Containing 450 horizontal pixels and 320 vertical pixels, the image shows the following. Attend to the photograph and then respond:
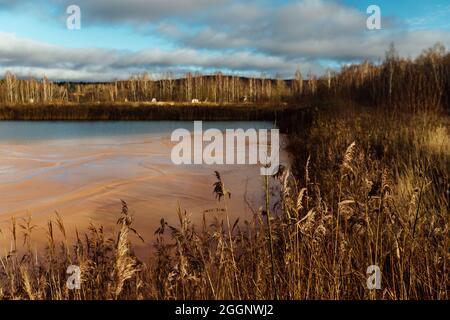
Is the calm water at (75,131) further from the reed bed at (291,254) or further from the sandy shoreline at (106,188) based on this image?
the reed bed at (291,254)

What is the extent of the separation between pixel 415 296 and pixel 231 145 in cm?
1631

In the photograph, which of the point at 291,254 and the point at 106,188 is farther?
the point at 106,188

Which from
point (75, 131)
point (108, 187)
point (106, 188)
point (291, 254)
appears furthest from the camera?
point (75, 131)

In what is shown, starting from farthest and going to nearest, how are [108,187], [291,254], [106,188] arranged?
[108,187] < [106,188] < [291,254]

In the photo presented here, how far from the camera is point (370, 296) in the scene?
2.87 metres

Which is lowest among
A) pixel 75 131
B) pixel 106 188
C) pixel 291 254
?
pixel 106 188

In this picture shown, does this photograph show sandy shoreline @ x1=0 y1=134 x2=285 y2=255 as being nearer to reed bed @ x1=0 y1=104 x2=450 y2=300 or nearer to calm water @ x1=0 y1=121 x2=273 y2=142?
reed bed @ x1=0 y1=104 x2=450 y2=300

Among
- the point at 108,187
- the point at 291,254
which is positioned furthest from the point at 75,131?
the point at 291,254

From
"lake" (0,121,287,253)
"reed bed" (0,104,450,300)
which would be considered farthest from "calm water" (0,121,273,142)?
"reed bed" (0,104,450,300)

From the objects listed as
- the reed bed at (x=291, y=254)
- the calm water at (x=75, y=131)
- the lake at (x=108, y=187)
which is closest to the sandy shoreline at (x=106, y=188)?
the lake at (x=108, y=187)

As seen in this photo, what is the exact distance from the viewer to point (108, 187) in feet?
33.4

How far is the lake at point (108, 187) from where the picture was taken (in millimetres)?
7695

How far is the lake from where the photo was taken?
7.70 m

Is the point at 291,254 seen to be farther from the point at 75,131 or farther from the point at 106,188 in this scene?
the point at 75,131
